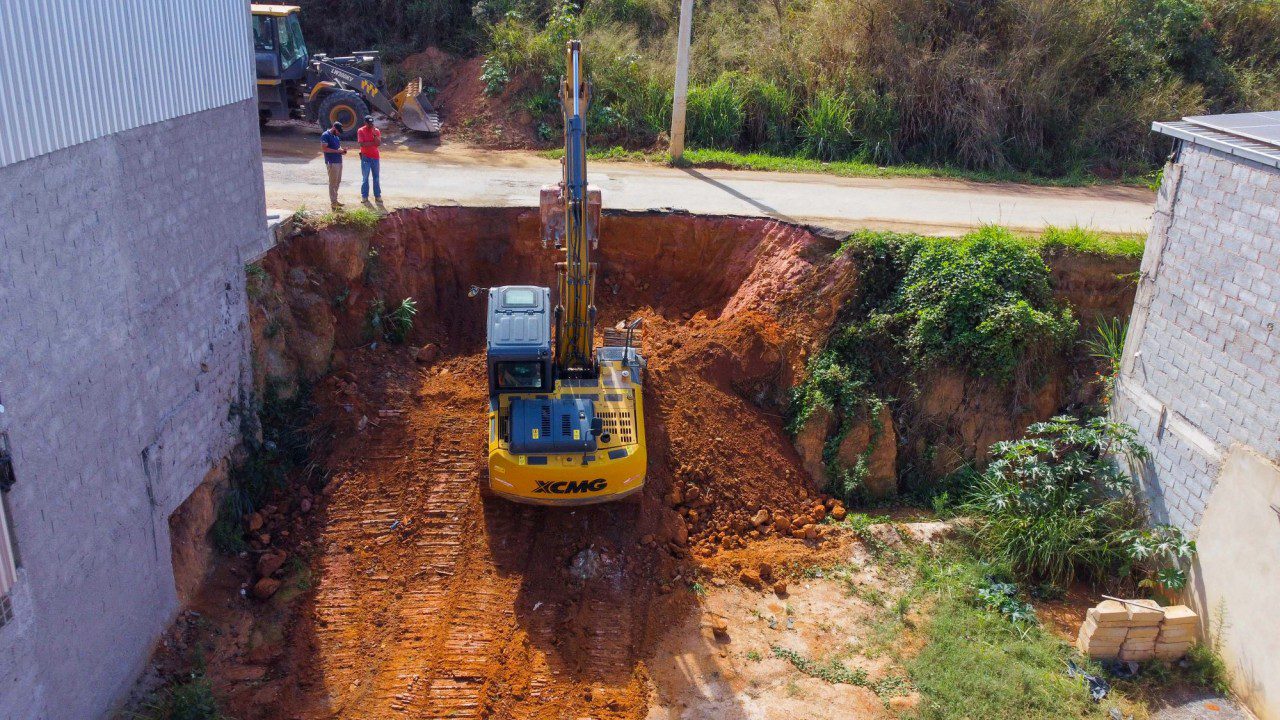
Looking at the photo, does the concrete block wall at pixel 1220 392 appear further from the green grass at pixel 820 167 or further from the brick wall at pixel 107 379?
the brick wall at pixel 107 379

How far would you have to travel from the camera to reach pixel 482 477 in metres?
13.7

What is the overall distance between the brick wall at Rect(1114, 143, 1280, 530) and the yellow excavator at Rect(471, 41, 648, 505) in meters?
7.32

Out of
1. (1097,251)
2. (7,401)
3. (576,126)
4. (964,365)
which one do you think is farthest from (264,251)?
(1097,251)

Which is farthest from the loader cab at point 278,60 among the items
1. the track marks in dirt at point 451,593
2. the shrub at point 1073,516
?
the shrub at point 1073,516

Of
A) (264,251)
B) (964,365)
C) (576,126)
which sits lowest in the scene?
(964,365)

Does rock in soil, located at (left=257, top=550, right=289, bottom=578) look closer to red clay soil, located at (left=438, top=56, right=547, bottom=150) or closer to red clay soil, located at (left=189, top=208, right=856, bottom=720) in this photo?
red clay soil, located at (left=189, top=208, right=856, bottom=720)

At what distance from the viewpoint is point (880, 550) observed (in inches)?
532

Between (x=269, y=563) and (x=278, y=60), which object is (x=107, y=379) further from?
(x=278, y=60)

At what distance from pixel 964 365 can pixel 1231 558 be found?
521 centimetres

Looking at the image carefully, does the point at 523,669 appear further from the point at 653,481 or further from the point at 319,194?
the point at 319,194

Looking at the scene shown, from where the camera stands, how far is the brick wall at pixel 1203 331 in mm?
11242

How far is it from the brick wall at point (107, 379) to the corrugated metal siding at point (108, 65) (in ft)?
0.73

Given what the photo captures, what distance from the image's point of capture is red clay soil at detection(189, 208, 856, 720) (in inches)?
434

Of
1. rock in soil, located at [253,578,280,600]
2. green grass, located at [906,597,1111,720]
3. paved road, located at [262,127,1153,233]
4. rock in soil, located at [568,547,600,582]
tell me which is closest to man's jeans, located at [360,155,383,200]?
paved road, located at [262,127,1153,233]
